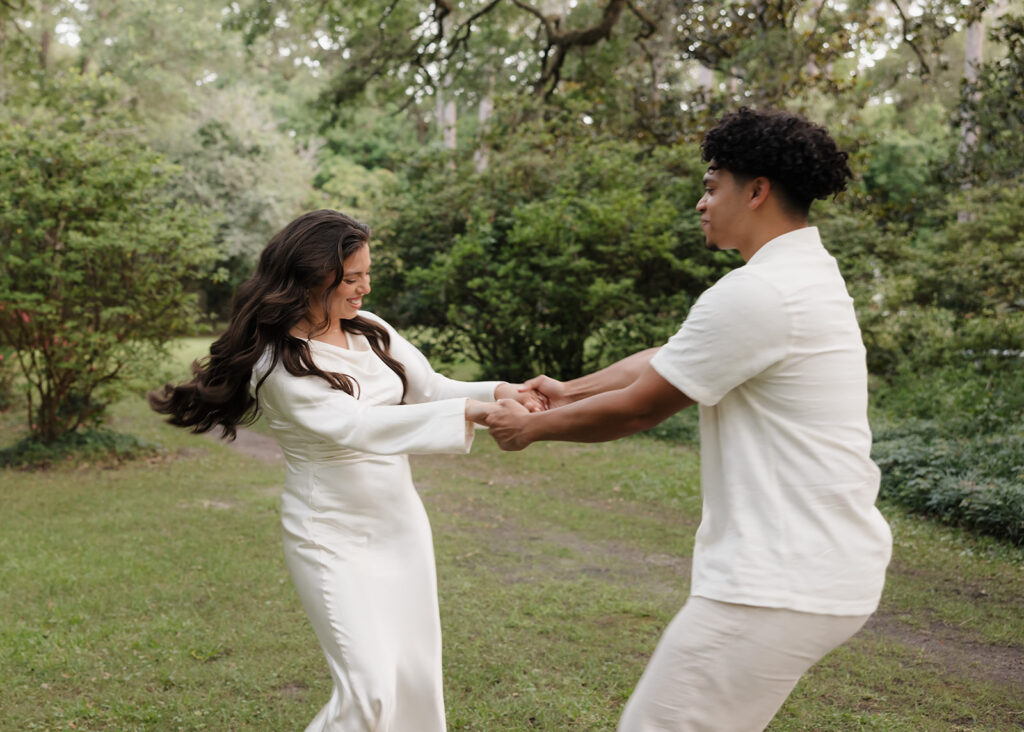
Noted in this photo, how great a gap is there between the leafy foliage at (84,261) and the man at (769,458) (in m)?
9.98

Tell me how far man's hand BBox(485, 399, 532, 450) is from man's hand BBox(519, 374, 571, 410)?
0.62 metres

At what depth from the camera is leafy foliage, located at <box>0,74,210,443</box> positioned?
11.0 meters

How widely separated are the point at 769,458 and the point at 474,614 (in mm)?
4378

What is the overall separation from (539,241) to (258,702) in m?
10.1

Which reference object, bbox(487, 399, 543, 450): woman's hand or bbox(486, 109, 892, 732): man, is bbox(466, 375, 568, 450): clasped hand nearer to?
bbox(487, 399, 543, 450): woman's hand

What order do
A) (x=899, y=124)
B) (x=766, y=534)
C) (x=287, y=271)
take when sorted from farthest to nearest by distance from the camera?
(x=899, y=124) → (x=287, y=271) → (x=766, y=534)

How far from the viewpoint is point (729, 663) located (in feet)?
7.86

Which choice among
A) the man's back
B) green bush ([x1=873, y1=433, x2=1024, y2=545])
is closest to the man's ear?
the man's back

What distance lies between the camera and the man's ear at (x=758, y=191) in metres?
2.52

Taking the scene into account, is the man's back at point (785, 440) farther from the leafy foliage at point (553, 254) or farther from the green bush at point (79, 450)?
the leafy foliage at point (553, 254)

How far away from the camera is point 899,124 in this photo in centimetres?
4425

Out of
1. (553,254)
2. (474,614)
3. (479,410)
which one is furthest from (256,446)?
(479,410)

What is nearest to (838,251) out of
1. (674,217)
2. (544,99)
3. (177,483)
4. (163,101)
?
(674,217)

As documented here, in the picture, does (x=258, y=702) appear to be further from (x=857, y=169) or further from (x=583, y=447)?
(x=857, y=169)
